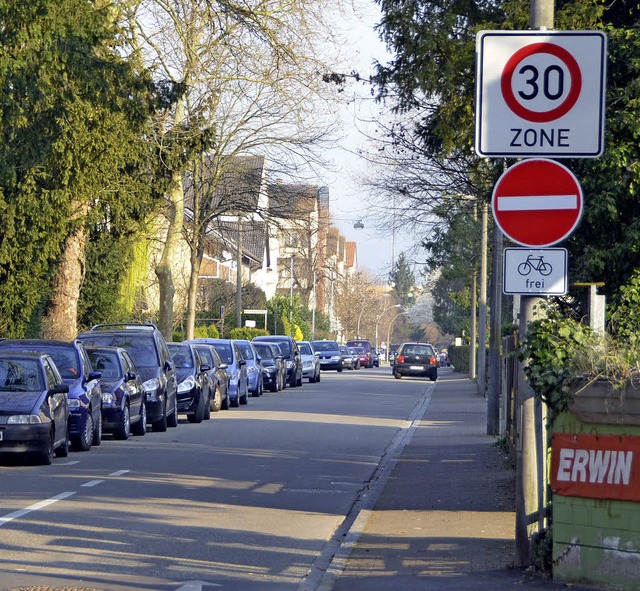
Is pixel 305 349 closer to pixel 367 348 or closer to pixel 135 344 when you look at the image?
pixel 135 344

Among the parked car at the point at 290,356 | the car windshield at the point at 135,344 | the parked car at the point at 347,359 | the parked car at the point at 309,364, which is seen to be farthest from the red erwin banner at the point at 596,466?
the parked car at the point at 347,359

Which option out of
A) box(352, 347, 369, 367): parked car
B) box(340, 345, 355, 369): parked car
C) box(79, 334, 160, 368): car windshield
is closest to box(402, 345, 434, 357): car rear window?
box(340, 345, 355, 369): parked car

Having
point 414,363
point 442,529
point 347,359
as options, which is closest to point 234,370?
point 442,529

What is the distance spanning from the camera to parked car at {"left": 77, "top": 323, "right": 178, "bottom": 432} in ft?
75.8

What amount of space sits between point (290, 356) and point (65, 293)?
15288mm

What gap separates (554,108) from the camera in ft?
27.5

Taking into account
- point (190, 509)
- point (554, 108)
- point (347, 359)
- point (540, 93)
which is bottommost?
point (190, 509)

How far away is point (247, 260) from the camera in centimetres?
9744

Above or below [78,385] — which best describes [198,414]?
below

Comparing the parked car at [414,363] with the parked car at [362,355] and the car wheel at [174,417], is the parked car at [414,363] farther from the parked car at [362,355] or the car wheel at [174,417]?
the car wheel at [174,417]

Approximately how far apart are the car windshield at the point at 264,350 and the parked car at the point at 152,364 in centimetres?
1699

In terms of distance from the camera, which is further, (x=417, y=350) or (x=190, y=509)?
(x=417, y=350)

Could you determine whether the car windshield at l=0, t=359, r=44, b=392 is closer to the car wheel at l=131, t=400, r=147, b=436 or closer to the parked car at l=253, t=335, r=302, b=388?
the car wheel at l=131, t=400, r=147, b=436

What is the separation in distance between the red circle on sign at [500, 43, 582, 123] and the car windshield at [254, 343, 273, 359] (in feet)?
111
